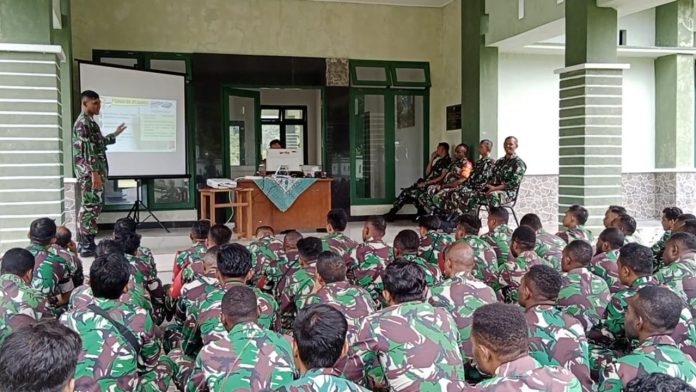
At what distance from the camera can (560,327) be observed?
2441mm

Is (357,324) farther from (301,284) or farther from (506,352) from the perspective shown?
(506,352)

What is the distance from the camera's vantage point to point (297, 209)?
7781 mm

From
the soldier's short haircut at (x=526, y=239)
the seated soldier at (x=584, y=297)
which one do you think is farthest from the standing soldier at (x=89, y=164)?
the seated soldier at (x=584, y=297)

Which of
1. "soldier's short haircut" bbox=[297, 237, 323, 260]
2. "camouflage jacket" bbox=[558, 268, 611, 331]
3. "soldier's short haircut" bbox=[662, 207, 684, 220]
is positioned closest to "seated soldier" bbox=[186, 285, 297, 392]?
"soldier's short haircut" bbox=[297, 237, 323, 260]

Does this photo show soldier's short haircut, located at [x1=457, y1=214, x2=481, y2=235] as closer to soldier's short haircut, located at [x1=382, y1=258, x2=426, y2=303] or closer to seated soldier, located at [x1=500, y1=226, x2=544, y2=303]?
seated soldier, located at [x1=500, y1=226, x2=544, y2=303]

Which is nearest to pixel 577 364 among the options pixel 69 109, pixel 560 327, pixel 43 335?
pixel 560 327

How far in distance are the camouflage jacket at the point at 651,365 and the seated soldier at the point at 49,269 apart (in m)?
3.09

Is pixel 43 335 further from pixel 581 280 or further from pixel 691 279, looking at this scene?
pixel 691 279

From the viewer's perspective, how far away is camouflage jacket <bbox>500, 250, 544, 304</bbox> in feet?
12.6

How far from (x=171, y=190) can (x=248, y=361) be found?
7079 mm


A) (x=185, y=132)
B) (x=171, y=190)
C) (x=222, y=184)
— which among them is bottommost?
(x=171, y=190)

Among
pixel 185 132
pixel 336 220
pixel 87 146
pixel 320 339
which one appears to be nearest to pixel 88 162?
pixel 87 146

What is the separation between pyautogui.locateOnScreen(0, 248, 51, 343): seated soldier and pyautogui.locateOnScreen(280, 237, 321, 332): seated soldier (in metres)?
1.30

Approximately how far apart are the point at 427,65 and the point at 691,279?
23.3 ft
